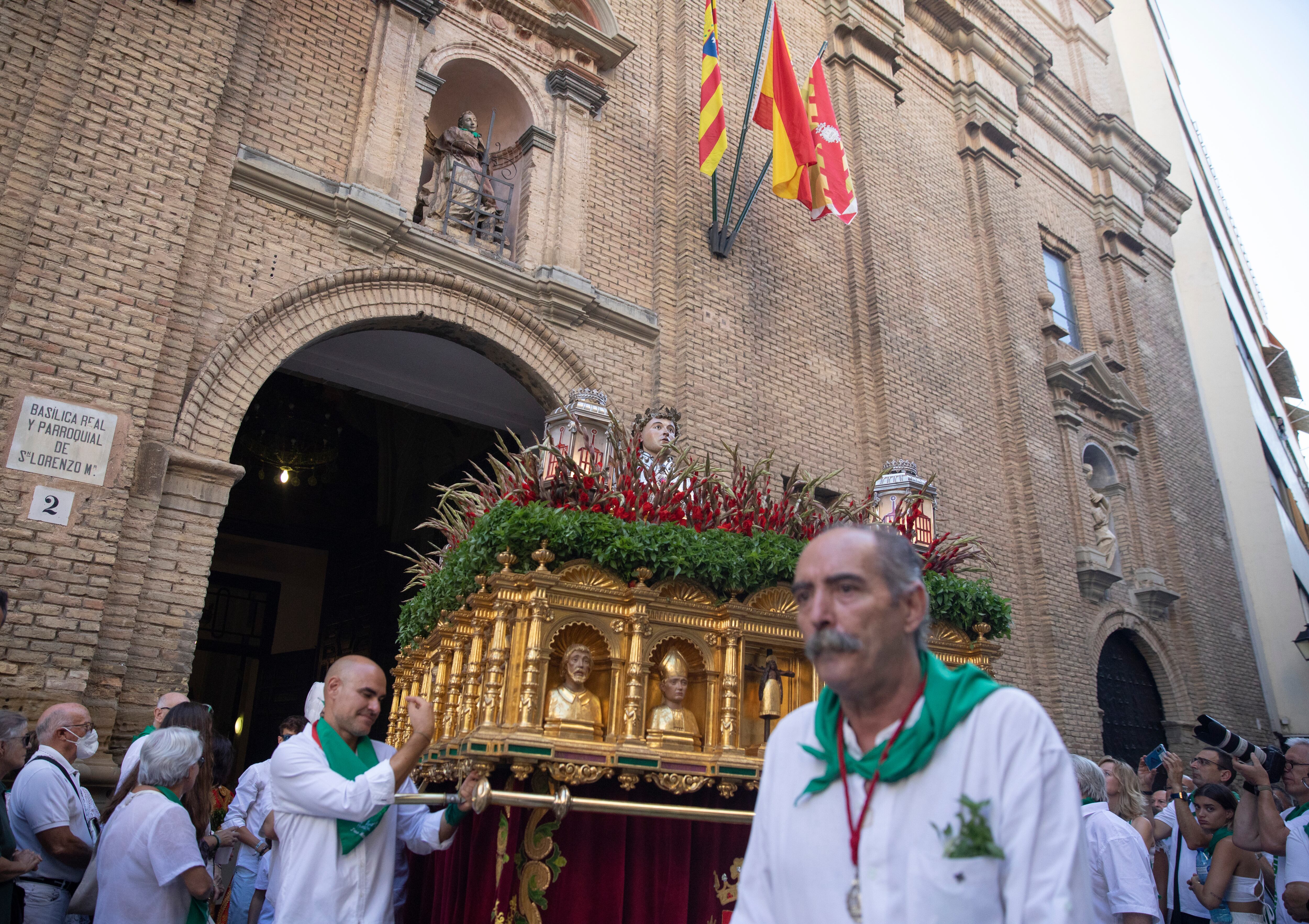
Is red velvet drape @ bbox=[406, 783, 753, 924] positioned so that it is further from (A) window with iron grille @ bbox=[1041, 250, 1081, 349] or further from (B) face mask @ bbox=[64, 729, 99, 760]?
(A) window with iron grille @ bbox=[1041, 250, 1081, 349]

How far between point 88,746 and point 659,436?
3.72 metres

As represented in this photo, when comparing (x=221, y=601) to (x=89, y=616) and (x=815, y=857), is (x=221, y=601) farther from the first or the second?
(x=815, y=857)

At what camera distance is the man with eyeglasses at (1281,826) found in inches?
169

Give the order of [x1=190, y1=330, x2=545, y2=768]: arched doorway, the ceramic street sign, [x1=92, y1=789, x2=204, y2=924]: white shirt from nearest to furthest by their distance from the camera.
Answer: [x1=92, y1=789, x2=204, y2=924]: white shirt
the ceramic street sign
[x1=190, y1=330, x2=545, y2=768]: arched doorway

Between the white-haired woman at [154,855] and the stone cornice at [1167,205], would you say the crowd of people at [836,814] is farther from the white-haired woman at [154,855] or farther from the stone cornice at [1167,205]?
the stone cornice at [1167,205]

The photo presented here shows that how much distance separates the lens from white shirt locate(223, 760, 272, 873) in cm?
522

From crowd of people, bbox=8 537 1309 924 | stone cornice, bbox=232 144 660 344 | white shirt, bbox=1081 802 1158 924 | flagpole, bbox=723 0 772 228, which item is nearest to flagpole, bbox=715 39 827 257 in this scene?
flagpole, bbox=723 0 772 228

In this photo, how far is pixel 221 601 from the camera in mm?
13648

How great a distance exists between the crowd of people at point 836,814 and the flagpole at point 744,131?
6914mm

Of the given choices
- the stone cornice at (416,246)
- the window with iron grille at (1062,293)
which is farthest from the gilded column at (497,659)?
the window with iron grille at (1062,293)

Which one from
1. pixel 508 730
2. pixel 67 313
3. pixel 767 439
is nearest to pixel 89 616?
pixel 67 313

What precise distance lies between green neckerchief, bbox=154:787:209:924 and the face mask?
145cm

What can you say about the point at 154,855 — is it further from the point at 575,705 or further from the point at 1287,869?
the point at 1287,869

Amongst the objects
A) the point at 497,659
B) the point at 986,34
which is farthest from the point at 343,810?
the point at 986,34
